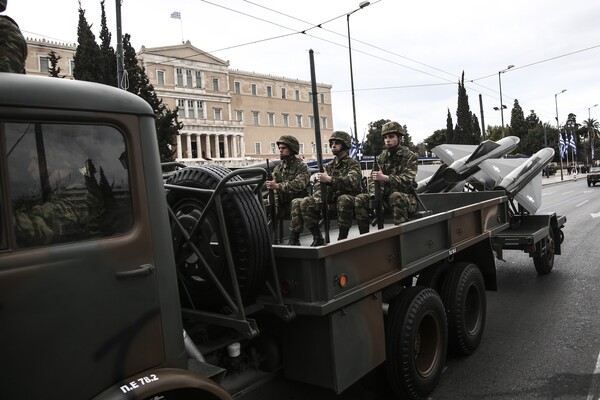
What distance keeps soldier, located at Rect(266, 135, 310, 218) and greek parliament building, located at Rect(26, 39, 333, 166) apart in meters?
59.6

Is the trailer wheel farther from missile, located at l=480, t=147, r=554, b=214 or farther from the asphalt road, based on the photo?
missile, located at l=480, t=147, r=554, b=214

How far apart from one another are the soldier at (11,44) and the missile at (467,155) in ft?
23.6

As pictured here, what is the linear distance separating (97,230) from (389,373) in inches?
103

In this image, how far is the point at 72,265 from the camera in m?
1.98

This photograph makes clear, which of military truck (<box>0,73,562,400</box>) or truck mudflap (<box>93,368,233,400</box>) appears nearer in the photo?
military truck (<box>0,73,562,400</box>)

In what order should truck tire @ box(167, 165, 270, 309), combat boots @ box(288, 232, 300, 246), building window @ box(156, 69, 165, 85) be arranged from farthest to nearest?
building window @ box(156, 69, 165, 85)
combat boots @ box(288, 232, 300, 246)
truck tire @ box(167, 165, 270, 309)

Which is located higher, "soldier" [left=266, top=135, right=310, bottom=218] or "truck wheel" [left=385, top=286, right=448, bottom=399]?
"soldier" [left=266, top=135, right=310, bottom=218]

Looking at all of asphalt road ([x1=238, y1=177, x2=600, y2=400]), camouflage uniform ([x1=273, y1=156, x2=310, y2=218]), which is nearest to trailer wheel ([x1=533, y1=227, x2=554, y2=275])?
Result: asphalt road ([x1=238, y1=177, x2=600, y2=400])

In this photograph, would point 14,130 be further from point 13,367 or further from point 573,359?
point 573,359

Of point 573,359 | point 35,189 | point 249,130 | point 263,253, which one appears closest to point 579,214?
point 573,359

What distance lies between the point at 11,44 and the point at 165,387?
178 cm

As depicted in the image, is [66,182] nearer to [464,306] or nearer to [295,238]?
[295,238]

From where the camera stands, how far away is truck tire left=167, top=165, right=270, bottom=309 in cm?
280

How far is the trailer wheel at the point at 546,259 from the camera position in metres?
8.09
